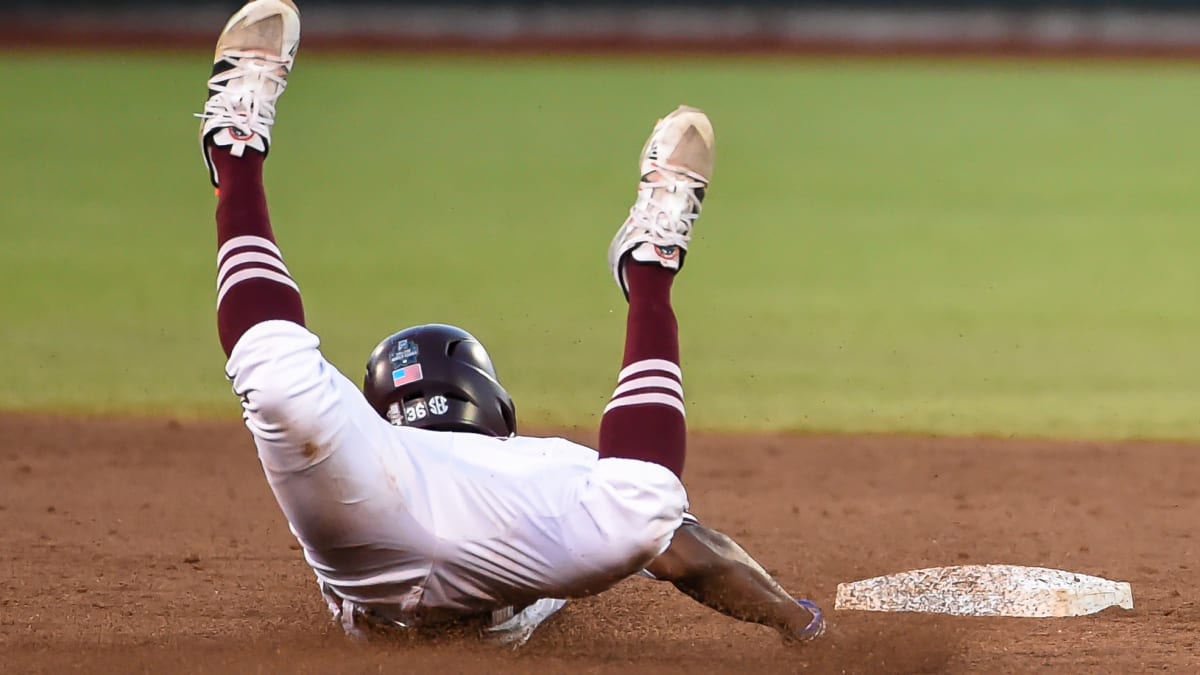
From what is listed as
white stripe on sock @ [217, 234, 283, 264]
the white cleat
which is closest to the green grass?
the white cleat

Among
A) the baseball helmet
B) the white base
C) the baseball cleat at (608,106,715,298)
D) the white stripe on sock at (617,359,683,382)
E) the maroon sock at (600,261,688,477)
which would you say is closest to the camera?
the maroon sock at (600,261,688,477)

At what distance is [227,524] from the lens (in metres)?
4.39

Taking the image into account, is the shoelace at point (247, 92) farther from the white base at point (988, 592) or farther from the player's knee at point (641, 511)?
the white base at point (988, 592)

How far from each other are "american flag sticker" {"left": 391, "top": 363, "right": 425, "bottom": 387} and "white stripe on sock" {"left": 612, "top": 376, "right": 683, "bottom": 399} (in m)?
0.62

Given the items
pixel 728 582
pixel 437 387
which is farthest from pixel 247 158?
pixel 728 582

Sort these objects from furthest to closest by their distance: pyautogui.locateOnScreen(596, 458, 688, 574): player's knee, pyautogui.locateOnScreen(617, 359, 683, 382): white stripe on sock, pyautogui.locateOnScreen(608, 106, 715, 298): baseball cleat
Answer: pyautogui.locateOnScreen(608, 106, 715, 298): baseball cleat
pyautogui.locateOnScreen(617, 359, 683, 382): white stripe on sock
pyautogui.locateOnScreen(596, 458, 688, 574): player's knee

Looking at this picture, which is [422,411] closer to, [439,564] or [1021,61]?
[439,564]

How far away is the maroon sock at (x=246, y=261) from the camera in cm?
273

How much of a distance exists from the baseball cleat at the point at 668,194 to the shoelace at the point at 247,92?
732mm

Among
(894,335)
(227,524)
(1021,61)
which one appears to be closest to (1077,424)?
(894,335)

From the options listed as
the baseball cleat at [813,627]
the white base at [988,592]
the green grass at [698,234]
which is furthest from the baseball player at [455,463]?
the green grass at [698,234]

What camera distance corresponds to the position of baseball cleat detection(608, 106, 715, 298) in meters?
3.01

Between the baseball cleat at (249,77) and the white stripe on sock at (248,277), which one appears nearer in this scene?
the white stripe on sock at (248,277)

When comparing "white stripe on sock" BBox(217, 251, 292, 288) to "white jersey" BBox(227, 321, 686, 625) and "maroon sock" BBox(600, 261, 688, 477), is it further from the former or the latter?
"maroon sock" BBox(600, 261, 688, 477)
